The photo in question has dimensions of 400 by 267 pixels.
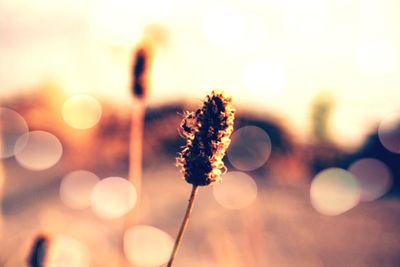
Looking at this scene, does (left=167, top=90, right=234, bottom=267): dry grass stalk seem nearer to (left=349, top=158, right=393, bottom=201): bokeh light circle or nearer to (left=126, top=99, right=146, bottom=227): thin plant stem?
(left=126, top=99, right=146, bottom=227): thin plant stem

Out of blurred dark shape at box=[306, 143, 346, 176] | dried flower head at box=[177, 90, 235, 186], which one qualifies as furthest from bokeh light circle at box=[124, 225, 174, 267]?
blurred dark shape at box=[306, 143, 346, 176]

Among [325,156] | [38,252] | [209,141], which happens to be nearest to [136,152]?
[38,252]

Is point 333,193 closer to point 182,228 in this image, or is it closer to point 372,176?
point 372,176

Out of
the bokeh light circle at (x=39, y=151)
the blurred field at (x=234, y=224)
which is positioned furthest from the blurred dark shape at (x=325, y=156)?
the bokeh light circle at (x=39, y=151)

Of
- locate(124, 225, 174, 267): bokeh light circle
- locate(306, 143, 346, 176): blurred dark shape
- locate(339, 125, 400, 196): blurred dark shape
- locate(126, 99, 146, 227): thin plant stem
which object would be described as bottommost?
locate(339, 125, 400, 196): blurred dark shape

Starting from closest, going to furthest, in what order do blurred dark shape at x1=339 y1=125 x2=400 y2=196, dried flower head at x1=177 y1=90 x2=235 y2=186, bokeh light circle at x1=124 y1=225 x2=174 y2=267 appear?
dried flower head at x1=177 y1=90 x2=235 y2=186, bokeh light circle at x1=124 y1=225 x2=174 y2=267, blurred dark shape at x1=339 y1=125 x2=400 y2=196

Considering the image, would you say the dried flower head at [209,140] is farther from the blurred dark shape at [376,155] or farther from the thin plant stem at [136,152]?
the blurred dark shape at [376,155]

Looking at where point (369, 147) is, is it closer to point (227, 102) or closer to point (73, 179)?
point (73, 179)
